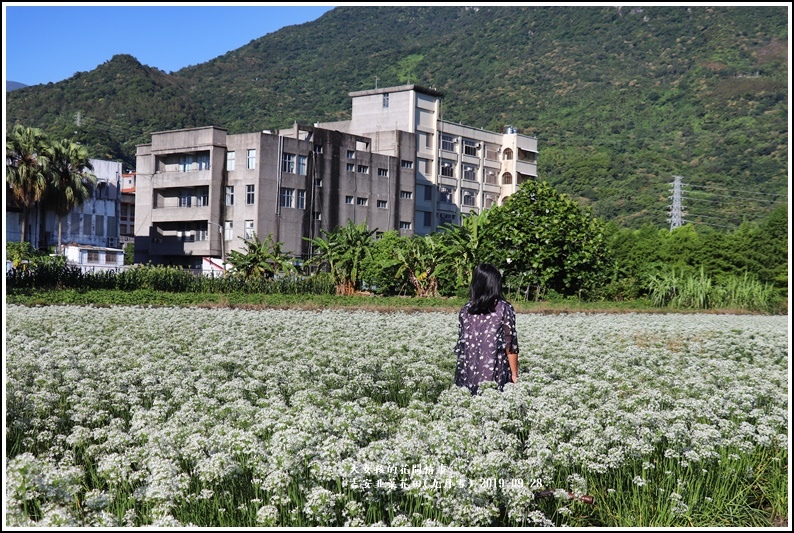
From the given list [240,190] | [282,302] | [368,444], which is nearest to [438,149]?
[240,190]

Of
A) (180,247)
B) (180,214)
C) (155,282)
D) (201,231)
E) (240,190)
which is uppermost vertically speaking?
(240,190)

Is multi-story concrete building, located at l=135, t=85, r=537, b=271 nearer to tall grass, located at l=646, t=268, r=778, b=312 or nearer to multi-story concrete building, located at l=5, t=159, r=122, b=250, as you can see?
multi-story concrete building, located at l=5, t=159, r=122, b=250

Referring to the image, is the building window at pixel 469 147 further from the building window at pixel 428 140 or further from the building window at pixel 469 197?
the building window at pixel 428 140

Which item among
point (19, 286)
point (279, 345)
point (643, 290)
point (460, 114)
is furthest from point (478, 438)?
point (460, 114)

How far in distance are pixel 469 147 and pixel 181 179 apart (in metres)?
31.4

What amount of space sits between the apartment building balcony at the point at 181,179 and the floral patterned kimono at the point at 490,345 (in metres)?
56.6

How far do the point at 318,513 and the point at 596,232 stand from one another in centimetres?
2624

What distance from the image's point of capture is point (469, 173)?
8475 centimetres

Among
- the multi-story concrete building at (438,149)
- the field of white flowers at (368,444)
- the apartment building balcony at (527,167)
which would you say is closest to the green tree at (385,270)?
the field of white flowers at (368,444)

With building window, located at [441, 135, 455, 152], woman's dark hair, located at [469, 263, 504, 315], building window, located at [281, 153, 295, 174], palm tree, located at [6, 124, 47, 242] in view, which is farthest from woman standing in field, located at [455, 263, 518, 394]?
building window, located at [441, 135, 455, 152]

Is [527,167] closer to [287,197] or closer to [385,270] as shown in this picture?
[287,197]

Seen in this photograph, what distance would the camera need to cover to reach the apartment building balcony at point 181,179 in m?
63.0

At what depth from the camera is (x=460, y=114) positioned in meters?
113

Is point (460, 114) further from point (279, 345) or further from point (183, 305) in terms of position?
point (279, 345)
